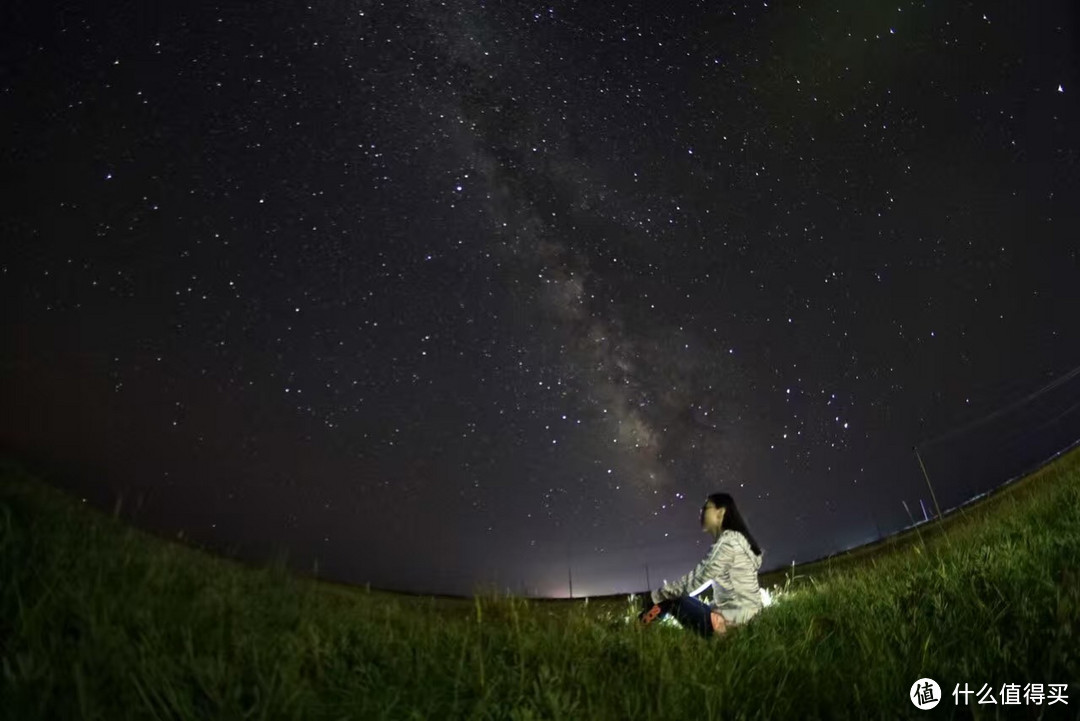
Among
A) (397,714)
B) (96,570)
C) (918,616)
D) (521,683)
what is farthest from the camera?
(918,616)

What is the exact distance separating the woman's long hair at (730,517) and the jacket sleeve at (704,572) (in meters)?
0.36

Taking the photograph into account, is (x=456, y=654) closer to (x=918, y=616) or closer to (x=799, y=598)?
(x=918, y=616)

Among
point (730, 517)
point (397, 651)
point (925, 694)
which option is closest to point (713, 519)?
point (730, 517)

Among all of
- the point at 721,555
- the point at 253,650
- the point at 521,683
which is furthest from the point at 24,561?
the point at 721,555

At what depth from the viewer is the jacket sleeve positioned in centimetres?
548

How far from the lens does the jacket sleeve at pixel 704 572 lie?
5477 millimetres

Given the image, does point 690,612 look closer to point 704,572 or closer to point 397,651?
point 704,572

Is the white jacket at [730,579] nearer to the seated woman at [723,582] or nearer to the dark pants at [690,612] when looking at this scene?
the seated woman at [723,582]

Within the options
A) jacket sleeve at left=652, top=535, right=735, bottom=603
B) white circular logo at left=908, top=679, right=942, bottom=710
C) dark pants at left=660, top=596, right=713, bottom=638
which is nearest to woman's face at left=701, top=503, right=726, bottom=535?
jacket sleeve at left=652, top=535, right=735, bottom=603

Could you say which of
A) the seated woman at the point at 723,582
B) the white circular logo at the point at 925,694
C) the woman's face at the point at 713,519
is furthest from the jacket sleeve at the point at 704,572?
the white circular logo at the point at 925,694

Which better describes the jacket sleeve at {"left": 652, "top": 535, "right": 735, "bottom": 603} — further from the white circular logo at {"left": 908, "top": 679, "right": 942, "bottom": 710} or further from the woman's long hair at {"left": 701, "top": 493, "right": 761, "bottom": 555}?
the white circular logo at {"left": 908, "top": 679, "right": 942, "bottom": 710}

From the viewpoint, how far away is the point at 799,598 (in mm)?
5699

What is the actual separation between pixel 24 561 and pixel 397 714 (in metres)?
1.78

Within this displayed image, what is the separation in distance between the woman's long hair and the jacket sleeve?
0.36m
